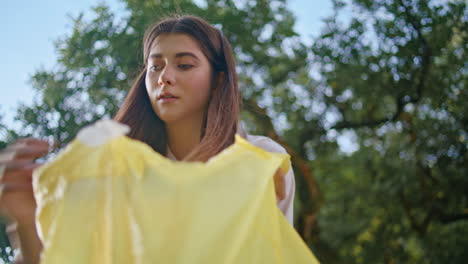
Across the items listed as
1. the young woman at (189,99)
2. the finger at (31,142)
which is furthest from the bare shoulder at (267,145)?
the finger at (31,142)

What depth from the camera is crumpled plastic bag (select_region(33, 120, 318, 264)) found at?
1041 mm

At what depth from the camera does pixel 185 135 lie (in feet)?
6.65

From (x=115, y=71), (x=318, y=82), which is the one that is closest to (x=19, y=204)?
(x=115, y=71)

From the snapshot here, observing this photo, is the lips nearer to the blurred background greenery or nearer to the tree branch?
the blurred background greenery

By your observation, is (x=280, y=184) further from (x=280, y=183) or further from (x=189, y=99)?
(x=189, y=99)

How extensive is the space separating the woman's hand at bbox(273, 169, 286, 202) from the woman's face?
0.58 metres

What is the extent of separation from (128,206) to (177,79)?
0.92 meters

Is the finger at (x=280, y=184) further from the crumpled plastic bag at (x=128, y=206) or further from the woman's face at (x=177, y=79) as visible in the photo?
the woman's face at (x=177, y=79)

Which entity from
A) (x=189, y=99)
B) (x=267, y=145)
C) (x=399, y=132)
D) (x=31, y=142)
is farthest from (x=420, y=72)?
(x=31, y=142)

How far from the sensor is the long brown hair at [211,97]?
6.47 feet

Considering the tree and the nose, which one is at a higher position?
the nose

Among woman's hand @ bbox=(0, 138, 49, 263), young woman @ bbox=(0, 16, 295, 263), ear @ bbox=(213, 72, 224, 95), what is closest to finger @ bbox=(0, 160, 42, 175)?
woman's hand @ bbox=(0, 138, 49, 263)

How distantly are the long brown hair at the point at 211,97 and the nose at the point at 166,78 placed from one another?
0.74ft

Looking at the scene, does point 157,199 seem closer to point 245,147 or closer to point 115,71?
point 245,147
